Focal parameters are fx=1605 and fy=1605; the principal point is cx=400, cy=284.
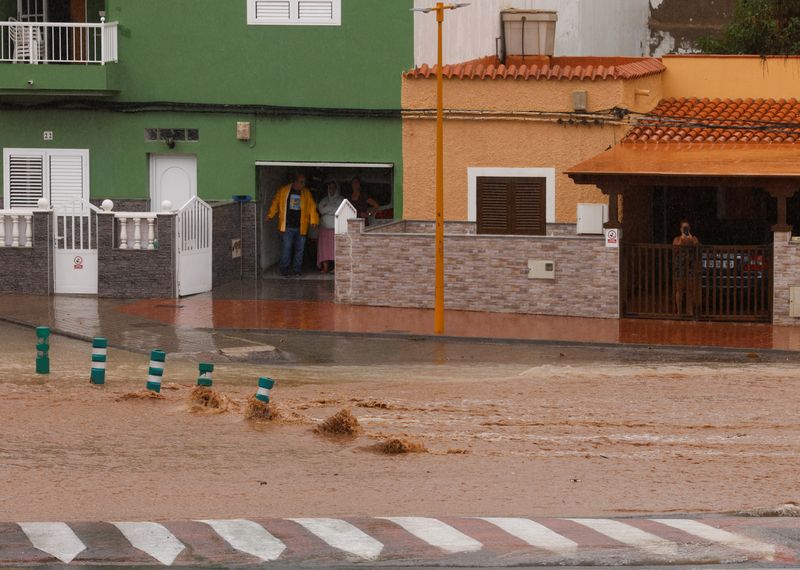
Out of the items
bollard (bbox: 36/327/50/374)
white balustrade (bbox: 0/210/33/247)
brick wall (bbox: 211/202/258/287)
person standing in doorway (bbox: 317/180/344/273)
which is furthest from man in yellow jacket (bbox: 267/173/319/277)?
bollard (bbox: 36/327/50/374)

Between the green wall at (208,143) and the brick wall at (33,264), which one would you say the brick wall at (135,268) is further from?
the green wall at (208,143)

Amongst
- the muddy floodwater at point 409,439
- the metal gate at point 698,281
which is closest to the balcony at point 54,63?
the muddy floodwater at point 409,439

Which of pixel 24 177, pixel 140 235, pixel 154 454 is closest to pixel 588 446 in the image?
pixel 154 454

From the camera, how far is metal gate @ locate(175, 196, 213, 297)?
93.9 feet

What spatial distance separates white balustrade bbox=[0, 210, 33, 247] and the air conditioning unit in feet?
32.5

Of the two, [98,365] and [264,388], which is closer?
Answer: [264,388]

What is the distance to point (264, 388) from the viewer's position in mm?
16641

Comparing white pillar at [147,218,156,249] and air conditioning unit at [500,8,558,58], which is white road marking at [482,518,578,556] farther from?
air conditioning unit at [500,8,558,58]

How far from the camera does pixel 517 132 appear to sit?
2997cm

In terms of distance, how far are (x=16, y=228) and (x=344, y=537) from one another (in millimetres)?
18630

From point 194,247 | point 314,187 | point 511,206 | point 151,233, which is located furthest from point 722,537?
point 314,187

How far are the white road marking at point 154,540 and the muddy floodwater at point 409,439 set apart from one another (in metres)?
0.58

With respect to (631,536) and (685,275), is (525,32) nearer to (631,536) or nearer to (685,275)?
(685,275)

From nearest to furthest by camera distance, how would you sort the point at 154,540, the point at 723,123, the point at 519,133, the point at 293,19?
the point at 154,540 → the point at 723,123 → the point at 519,133 → the point at 293,19
